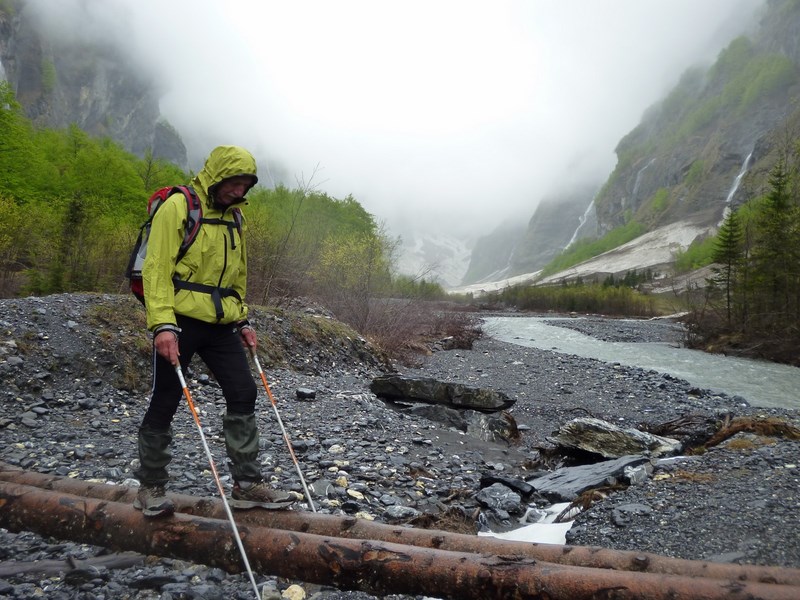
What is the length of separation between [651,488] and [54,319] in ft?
32.5

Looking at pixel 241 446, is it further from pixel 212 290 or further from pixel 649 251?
pixel 649 251

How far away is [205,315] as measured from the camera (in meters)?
4.00

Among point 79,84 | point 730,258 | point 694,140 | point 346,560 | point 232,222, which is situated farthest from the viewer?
point 694,140

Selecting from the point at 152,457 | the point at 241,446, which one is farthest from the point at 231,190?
the point at 152,457

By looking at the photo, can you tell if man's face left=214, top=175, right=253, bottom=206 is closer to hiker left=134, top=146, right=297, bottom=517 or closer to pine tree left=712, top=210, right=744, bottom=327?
hiker left=134, top=146, right=297, bottom=517

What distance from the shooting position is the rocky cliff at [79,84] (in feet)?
273

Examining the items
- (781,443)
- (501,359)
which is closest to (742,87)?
(501,359)

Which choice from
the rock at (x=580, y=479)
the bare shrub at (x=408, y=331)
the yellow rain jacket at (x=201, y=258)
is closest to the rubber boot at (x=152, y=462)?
the yellow rain jacket at (x=201, y=258)

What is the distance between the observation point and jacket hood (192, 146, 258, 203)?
12.8ft

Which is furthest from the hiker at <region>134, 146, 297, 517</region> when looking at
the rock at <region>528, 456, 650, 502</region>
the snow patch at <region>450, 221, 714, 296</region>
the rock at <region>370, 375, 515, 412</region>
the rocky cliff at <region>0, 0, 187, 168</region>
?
the snow patch at <region>450, 221, 714, 296</region>

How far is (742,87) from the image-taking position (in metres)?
190

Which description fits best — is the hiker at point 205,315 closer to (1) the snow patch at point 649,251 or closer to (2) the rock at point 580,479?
(2) the rock at point 580,479

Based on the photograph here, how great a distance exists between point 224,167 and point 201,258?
705mm

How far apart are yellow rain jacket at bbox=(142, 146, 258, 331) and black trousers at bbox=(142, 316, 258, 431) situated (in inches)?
5.6
